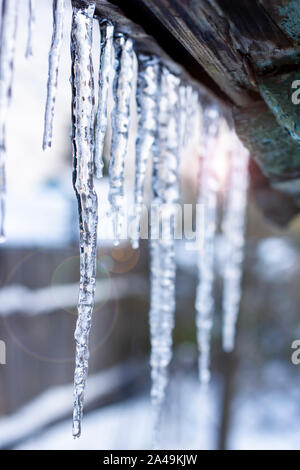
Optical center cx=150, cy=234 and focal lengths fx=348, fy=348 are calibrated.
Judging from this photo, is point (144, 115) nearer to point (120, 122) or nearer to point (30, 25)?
point (120, 122)

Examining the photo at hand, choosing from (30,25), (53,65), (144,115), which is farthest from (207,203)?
(30,25)

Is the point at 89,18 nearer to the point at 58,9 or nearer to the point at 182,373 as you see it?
the point at 58,9

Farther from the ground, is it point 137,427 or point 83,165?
point 83,165

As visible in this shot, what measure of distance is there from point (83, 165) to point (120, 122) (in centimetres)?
26

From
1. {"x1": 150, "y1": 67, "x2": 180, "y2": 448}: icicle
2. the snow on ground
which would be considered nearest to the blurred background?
the snow on ground

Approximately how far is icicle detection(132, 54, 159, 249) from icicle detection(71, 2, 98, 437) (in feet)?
0.67

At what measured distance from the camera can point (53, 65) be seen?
3.18ft

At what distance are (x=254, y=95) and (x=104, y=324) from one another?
Answer: 4796 millimetres

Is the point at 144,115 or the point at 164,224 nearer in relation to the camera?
the point at 144,115

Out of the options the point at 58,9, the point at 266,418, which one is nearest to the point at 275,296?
the point at 266,418

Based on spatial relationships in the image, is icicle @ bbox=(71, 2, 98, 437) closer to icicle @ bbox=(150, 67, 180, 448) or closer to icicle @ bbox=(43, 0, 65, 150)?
icicle @ bbox=(43, 0, 65, 150)

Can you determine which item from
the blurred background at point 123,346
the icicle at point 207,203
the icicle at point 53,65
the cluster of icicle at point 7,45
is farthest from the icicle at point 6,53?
the blurred background at point 123,346

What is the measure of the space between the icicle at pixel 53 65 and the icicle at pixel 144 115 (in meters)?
0.24

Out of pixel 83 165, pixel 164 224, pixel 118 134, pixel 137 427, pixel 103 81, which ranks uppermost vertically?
pixel 103 81
